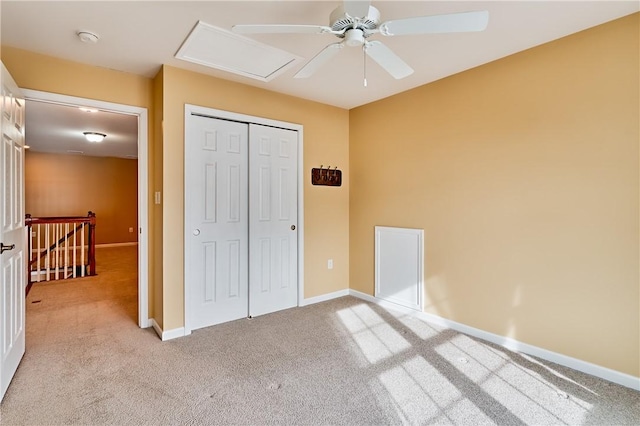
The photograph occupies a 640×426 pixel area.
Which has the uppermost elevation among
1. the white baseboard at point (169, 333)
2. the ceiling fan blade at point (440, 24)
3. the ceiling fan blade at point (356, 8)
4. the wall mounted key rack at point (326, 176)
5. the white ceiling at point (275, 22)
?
the white ceiling at point (275, 22)

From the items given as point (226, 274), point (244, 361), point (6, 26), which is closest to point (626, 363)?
point (244, 361)

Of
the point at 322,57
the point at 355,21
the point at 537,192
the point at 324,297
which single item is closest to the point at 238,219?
the point at 324,297

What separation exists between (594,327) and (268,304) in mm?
2745

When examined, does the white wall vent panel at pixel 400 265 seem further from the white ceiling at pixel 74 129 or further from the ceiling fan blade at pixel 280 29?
the white ceiling at pixel 74 129

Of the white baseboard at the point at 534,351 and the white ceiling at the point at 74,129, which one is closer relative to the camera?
the white baseboard at the point at 534,351

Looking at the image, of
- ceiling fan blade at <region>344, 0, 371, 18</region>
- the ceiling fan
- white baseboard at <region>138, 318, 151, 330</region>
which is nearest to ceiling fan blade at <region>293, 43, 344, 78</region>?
the ceiling fan

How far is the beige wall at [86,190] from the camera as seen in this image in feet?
24.8

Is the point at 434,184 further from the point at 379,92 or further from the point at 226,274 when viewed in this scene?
the point at 226,274

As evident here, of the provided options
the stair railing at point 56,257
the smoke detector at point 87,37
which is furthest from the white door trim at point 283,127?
the stair railing at point 56,257

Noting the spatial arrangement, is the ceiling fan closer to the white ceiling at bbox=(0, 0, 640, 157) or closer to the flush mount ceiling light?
the white ceiling at bbox=(0, 0, 640, 157)

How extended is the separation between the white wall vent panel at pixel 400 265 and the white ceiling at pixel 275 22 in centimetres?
161

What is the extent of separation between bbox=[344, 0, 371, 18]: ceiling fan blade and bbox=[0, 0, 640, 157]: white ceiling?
0.48 m

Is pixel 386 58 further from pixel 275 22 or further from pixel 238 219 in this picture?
pixel 238 219

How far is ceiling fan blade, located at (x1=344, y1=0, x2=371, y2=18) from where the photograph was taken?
4.79 feet
